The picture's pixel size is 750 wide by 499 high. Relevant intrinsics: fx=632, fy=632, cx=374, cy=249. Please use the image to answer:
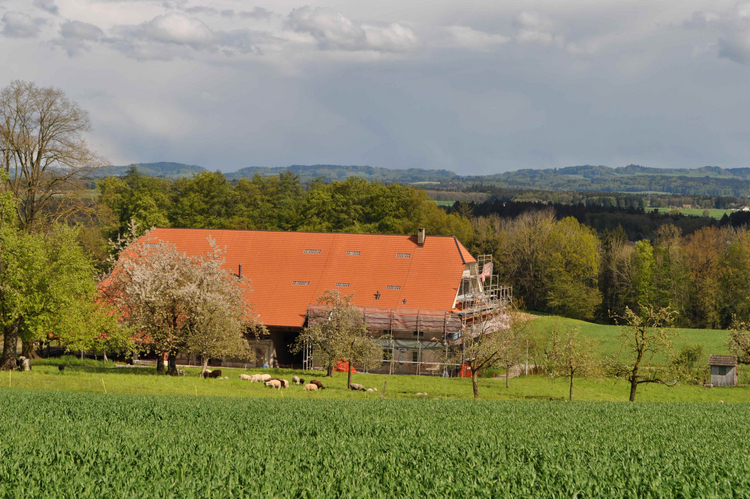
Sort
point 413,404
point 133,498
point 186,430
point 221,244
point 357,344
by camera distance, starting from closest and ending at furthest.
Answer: point 133,498
point 186,430
point 413,404
point 357,344
point 221,244

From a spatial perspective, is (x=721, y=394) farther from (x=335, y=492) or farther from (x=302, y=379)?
Answer: (x=335, y=492)

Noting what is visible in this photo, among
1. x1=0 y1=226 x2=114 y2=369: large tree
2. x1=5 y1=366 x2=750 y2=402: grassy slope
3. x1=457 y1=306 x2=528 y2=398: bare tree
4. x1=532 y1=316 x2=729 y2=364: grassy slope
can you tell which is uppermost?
x1=0 y1=226 x2=114 y2=369: large tree

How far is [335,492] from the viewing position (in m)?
10.1

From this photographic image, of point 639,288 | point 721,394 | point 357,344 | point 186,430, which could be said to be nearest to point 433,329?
point 357,344

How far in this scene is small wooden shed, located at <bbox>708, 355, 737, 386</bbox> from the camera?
4591cm

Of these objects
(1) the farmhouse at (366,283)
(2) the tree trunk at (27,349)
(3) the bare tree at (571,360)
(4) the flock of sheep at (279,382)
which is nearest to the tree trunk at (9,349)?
(2) the tree trunk at (27,349)

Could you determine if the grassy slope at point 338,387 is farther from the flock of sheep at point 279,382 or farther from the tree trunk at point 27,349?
the tree trunk at point 27,349

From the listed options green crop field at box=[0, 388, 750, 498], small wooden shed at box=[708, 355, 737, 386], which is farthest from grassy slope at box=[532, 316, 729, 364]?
Answer: green crop field at box=[0, 388, 750, 498]

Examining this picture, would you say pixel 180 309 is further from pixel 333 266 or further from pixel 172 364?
pixel 333 266

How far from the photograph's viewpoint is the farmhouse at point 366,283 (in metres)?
43.3

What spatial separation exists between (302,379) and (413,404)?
15.1 meters

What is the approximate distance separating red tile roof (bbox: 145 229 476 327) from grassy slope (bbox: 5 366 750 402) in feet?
23.2

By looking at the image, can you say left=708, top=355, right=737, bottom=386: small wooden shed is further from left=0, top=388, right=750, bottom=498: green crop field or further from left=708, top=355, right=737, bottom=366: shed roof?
left=0, top=388, right=750, bottom=498: green crop field

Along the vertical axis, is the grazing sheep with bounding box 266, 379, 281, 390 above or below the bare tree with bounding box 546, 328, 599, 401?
below
